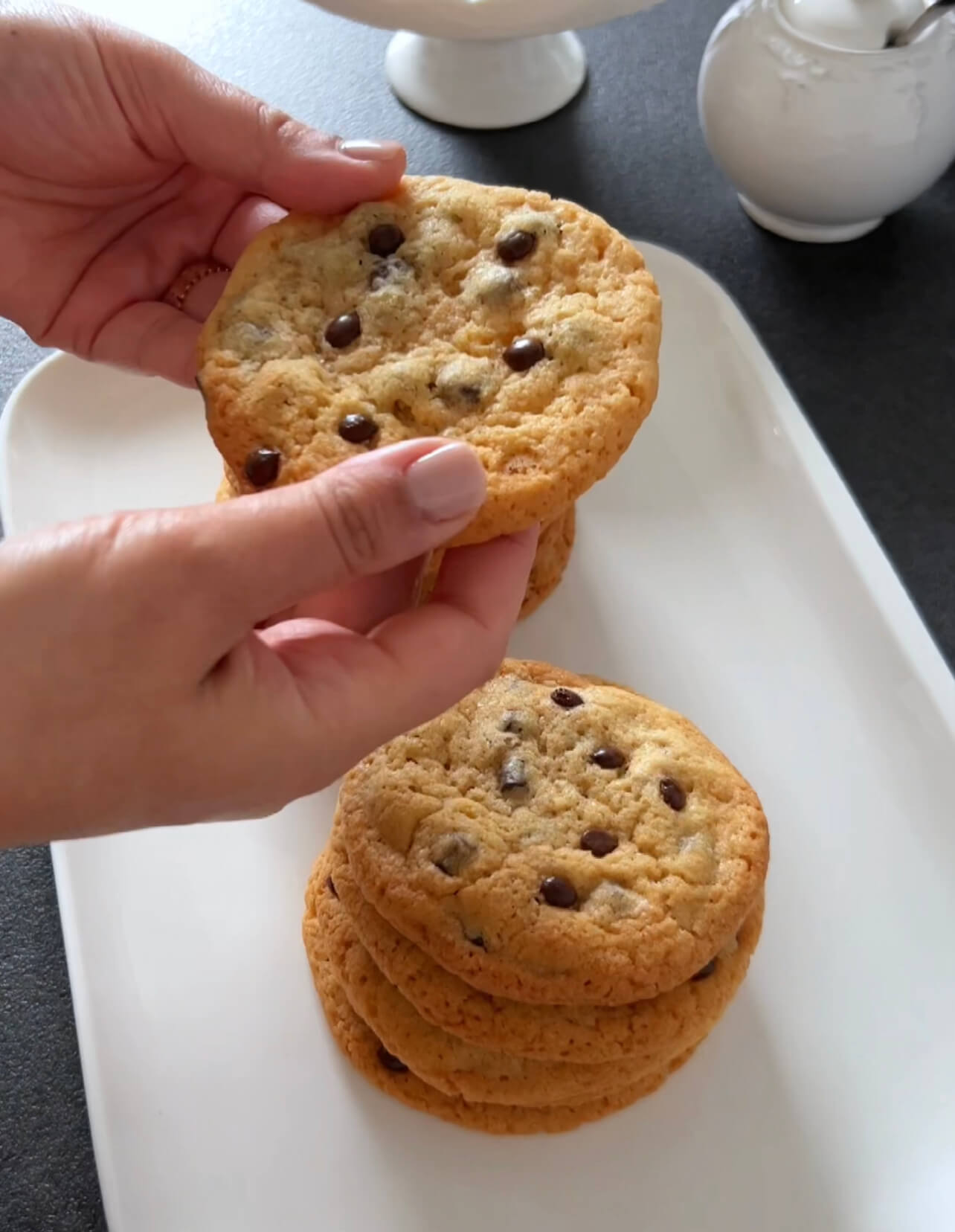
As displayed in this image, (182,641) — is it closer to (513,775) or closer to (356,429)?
(356,429)

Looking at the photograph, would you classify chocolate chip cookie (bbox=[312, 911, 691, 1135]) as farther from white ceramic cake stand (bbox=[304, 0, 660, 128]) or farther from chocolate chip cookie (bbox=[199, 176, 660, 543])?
white ceramic cake stand (bbox=[304, 0, 660, 128])

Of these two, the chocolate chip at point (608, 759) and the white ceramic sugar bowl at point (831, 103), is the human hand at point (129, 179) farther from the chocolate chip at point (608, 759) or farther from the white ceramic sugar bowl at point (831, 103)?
the white ceramic sugar bowl at point (831, 103)

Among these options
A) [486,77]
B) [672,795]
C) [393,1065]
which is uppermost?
[486,77]

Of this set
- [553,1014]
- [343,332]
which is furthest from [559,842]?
[343,332]

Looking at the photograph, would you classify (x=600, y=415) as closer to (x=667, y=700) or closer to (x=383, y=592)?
(x=383, y=592)

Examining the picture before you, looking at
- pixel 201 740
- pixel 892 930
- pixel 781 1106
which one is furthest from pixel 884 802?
pixel 201 740

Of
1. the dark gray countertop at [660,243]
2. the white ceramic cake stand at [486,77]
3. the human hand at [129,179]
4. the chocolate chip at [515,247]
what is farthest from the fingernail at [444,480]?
the white ceramic cake stand at [486,77]
